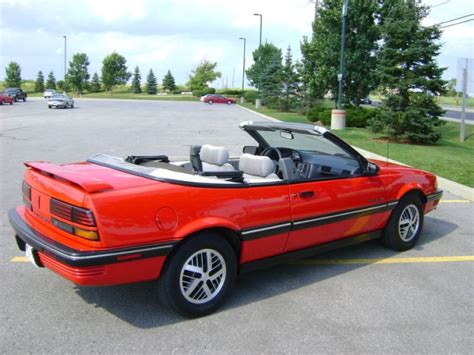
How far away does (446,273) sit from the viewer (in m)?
4.74

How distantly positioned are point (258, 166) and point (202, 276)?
122cm

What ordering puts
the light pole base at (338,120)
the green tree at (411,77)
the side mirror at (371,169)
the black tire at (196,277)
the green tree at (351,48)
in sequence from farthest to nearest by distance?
1. the green tree at (351,48)
2. the light pole base at (338,120)
3. the green tree at (411,77)
4. the side mirror at (371,169)
5. the black tire at (196,277)

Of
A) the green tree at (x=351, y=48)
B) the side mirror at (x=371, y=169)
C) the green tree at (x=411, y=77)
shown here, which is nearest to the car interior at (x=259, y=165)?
the side mirror at (x=371, y=169)

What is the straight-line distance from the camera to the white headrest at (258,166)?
4297mm

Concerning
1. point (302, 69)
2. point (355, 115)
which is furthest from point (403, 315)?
point (302, 69)

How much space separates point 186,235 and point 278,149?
88.3 inches

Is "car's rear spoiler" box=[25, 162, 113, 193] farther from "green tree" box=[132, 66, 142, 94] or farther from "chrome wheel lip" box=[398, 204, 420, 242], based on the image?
"green tree" box=[132, 66, 142, 94]

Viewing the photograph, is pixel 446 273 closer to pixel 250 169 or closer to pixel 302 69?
pixel 250 169

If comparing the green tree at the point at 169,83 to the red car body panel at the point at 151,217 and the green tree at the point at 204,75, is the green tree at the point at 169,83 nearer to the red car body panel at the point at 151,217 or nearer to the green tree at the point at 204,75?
the green tree at the point at 204,75

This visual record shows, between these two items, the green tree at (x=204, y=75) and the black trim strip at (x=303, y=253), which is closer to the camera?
the black trim strip at (x=303, y=253)

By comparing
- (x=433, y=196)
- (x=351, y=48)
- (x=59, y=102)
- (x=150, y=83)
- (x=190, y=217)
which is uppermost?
(x=150, y=83)

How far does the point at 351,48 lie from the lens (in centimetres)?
2489

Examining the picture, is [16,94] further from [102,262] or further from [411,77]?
[102,262]

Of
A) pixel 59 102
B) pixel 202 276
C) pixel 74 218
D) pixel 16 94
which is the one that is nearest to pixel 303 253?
pixel 202 276
